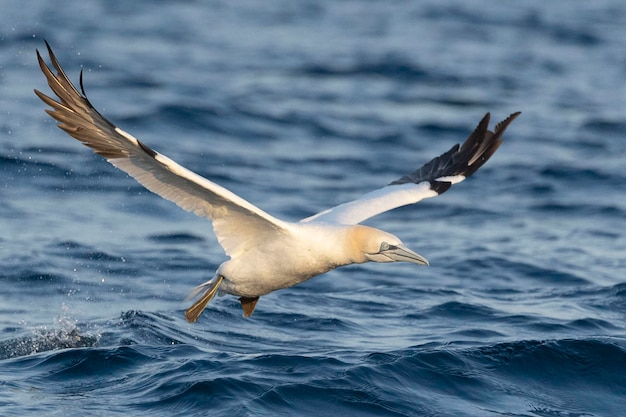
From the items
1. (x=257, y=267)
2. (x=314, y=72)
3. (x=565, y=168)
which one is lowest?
(x=257, y=267)

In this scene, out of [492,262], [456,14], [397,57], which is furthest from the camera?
[456,14]

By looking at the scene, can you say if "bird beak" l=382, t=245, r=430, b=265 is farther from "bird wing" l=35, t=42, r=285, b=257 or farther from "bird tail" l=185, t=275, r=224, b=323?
"bird tail" l=185, t=275, r=224, b=323

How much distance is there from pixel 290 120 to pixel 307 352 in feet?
30.0

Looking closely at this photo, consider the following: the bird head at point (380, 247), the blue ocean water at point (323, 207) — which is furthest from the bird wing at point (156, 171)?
the blue ocean water at point (323, 207)

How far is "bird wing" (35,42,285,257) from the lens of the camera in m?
7.26

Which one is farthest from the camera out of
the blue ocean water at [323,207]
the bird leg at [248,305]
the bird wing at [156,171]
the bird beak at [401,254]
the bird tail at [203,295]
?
the bird leg at [248,305]

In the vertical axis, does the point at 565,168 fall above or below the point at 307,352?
above

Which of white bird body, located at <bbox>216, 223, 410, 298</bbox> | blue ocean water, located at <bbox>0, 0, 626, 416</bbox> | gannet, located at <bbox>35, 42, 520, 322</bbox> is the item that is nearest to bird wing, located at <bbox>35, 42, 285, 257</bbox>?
gannet, located at <bbox>35, 42, 520, 322</bbox>

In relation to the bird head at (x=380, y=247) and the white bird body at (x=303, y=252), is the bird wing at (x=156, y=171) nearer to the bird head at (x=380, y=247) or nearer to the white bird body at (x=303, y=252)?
the white bird body at (x=303, y=252)

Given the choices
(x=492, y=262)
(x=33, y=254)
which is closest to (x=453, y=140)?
(x=492, y=262)

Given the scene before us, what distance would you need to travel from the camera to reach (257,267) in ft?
27.5

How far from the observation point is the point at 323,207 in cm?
1490

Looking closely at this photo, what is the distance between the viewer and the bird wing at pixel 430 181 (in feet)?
29.9

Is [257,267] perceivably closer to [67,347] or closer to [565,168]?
[67,347]
